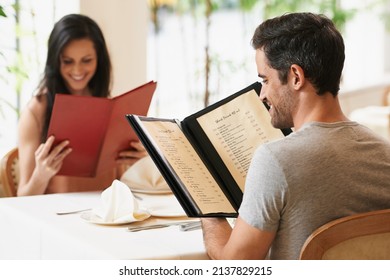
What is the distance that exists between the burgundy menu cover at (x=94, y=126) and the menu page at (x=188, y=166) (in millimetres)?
516

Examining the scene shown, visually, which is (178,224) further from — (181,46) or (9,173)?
(181,46)

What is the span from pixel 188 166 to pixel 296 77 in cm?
40

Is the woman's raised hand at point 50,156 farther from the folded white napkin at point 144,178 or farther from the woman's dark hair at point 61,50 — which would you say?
the woman's dark hair at point 61,50

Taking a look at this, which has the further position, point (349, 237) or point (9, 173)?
point (9, 173)

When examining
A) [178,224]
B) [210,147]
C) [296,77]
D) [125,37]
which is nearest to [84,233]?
[178,224]

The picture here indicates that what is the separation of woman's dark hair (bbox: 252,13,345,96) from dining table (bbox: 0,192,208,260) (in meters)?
0.53

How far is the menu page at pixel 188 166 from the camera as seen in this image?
7.01ft

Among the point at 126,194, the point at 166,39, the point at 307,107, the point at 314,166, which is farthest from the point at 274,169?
the point at 166,39

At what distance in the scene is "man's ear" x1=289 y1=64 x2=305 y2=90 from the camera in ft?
6.49

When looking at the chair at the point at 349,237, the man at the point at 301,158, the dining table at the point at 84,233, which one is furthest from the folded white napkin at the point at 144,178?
the chair at the point at 349,237

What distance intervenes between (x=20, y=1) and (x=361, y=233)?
2845 mm

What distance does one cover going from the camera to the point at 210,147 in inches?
91.2

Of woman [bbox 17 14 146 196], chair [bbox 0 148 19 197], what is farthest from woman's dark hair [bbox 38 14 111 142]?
chair [bbox 0 148 19 197]

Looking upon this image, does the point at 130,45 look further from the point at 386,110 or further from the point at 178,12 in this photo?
the point at 386,110
